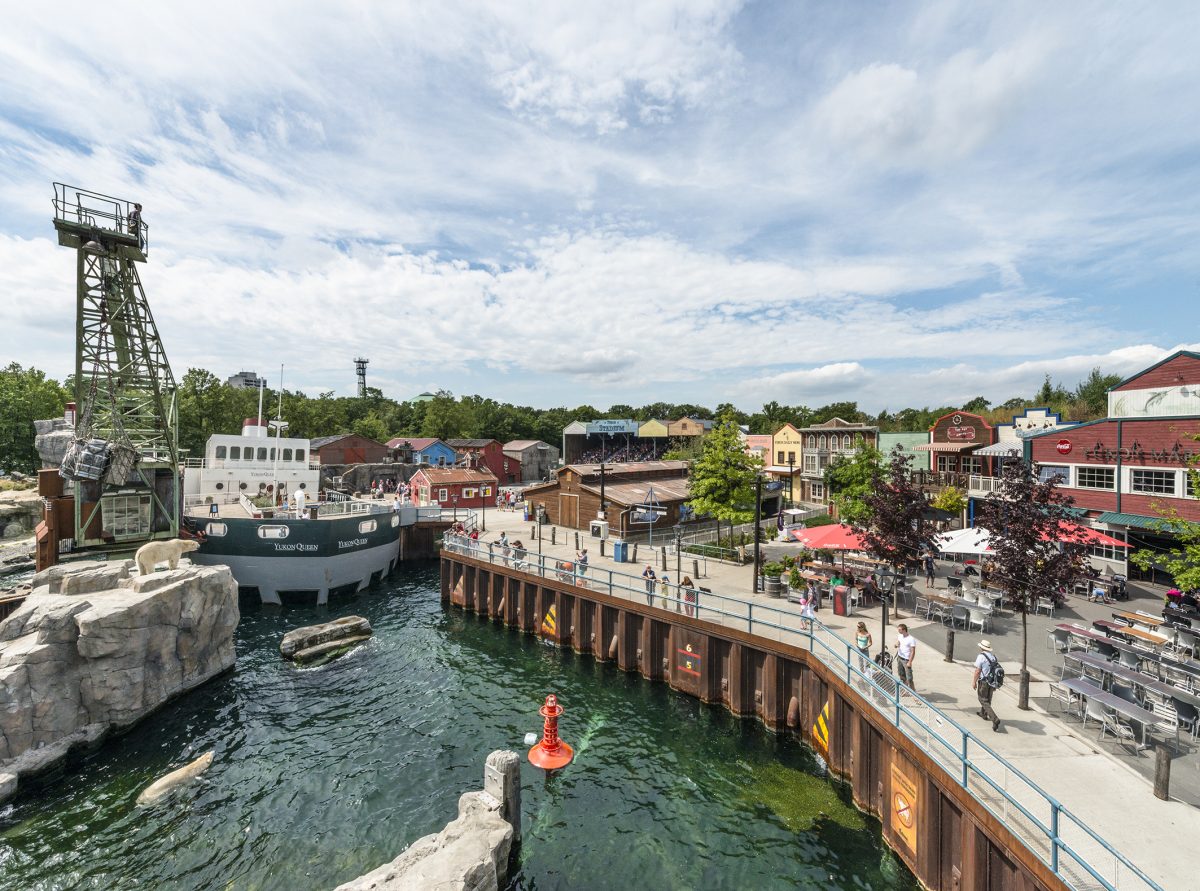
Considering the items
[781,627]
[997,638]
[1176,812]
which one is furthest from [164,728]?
[997,638]

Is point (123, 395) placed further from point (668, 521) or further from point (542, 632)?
point (668, 521)

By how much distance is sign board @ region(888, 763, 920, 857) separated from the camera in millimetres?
10227

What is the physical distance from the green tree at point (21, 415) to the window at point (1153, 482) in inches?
3625

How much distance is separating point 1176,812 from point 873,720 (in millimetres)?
4543

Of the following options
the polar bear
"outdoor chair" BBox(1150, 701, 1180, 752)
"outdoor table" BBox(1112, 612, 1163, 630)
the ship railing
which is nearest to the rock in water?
the polar bear

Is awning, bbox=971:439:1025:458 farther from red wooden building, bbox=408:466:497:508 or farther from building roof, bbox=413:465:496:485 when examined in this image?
building roof, bbox=413:465:496:485

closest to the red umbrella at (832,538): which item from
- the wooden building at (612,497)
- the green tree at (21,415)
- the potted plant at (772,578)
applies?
the potted plant at (772,578)

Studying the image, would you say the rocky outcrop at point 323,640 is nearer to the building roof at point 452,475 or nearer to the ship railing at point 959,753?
the ship railing at point 959,753

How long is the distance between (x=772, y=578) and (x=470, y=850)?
14921 millimetres

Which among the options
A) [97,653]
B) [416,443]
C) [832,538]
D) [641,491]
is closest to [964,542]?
[832,538]

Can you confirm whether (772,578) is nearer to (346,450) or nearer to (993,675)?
(993,675)

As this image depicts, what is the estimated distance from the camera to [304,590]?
2953 centimetres

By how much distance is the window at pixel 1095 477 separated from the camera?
2436 cm

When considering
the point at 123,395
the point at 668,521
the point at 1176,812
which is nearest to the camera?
the point at 1176,812
